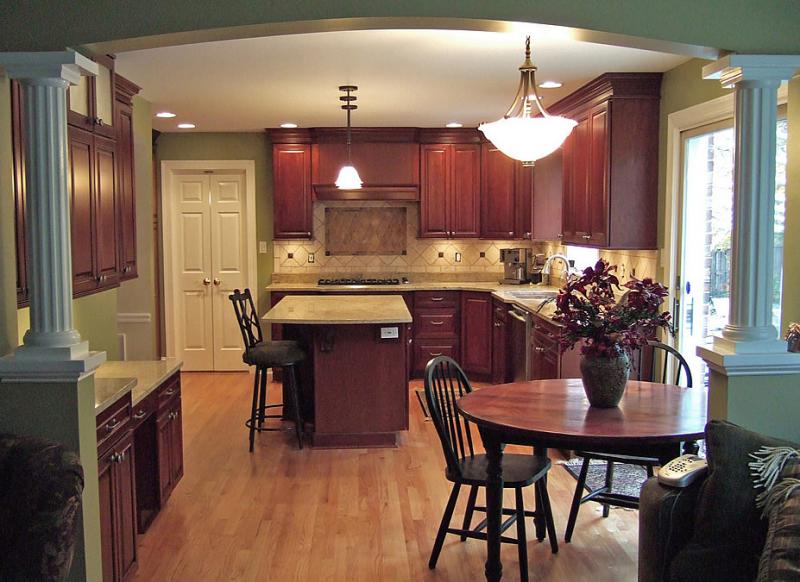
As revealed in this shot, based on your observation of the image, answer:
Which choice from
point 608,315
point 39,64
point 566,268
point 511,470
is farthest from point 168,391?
point 566,268

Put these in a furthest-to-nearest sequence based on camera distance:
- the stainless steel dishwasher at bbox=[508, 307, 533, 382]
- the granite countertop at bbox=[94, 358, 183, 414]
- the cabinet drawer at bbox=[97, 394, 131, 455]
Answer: the stainless steel dishwasher at bbox=[508, 307, 533, 382], the granite countertop at bbox=[94, 358, 183, 414], the cabinet drawer at bbox=[97, 394, 131, 455]

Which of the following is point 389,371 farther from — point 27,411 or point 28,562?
point 28,562

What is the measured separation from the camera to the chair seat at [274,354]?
5285mm

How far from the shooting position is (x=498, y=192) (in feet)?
25.8

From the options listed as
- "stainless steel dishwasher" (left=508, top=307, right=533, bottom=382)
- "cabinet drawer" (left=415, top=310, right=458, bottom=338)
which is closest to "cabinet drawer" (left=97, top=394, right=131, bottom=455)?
"stainless steel dishwasher" (left=508, top=307, right=533, bottom=382)

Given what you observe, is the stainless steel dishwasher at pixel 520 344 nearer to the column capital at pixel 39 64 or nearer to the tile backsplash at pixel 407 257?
the tile backsplash at pixel 407 257

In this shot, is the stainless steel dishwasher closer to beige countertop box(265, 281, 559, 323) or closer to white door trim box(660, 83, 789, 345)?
beige countertop box(265, 281, 559, 323)

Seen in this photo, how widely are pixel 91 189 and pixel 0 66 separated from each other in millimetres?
1312

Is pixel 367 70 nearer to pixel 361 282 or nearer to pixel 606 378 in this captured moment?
pixel 606 378

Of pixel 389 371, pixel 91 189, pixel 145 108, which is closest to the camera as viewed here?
pixel 91 189

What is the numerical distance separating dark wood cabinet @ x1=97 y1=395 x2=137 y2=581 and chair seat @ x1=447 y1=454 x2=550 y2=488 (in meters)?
1.34

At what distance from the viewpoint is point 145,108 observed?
618cm

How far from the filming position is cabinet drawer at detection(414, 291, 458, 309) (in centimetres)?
774

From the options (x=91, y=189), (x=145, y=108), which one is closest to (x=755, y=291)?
(x=91, y=189)
